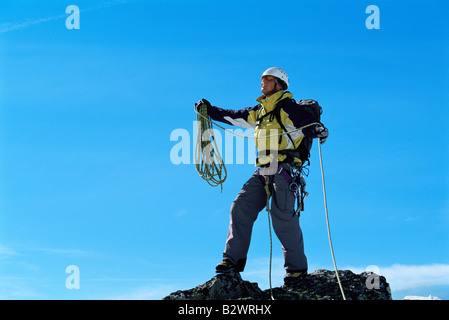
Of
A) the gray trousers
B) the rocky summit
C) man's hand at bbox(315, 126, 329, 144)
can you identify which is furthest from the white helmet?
the rocky summit

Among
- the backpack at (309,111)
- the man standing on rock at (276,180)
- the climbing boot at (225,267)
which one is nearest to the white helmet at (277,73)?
the man standing on rock at (276,180)

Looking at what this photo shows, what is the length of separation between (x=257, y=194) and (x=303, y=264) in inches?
54.6

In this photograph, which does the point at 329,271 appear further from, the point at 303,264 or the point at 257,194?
the point at 257,194

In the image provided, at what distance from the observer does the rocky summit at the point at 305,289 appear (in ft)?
28.6

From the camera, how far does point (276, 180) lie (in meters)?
9.12

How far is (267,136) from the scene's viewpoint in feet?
30.2

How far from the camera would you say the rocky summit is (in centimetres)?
871

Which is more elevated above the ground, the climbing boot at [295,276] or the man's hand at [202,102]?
the man's hand at [202,102]

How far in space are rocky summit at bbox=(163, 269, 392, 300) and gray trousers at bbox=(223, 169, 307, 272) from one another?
357 mm

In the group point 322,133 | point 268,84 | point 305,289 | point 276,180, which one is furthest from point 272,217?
point 268,84

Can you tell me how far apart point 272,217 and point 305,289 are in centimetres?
130

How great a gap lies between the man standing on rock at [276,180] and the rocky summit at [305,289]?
0.22m

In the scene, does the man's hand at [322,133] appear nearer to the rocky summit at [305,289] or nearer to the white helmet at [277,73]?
the white helmet at [277,73]
